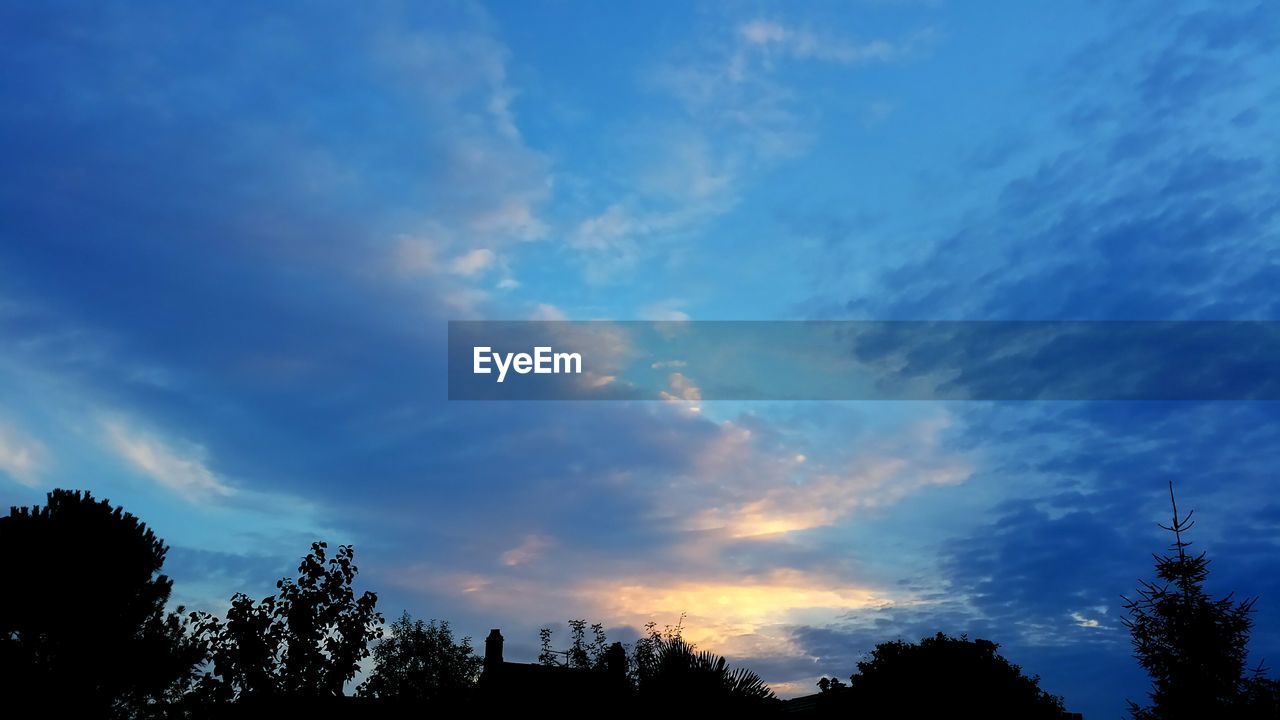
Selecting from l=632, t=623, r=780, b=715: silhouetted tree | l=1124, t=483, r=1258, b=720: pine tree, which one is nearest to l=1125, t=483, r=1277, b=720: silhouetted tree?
l=1124, t=483, r=1258, b=720: pine tree

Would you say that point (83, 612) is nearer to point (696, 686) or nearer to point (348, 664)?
point (348, 664)

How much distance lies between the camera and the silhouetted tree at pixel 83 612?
53.7m

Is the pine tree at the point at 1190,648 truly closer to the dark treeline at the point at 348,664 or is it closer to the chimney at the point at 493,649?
the dark treeline at the point at 348,664

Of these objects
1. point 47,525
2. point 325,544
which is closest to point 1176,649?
point 325,544

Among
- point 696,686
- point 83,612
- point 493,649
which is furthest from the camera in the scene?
point 83,612

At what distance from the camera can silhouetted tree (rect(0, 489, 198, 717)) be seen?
5372cm

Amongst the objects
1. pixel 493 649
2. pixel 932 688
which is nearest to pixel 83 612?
pixel 493 649

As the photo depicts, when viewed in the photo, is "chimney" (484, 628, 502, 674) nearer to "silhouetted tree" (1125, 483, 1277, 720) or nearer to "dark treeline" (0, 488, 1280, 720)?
"dark treeline" (0, 488, 1280, 720)

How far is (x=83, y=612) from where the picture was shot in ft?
183

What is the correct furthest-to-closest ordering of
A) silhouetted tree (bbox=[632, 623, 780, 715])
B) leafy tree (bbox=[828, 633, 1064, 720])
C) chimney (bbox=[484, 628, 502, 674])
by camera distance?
chimney (bbox=[484, 628, 502, 674]), leafy tree (bbox=[828, 633, 1064, 720]), silhouetted tree (bbox=[632, 623, 780, 715])

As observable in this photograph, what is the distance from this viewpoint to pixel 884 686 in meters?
24.3

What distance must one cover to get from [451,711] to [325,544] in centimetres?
877

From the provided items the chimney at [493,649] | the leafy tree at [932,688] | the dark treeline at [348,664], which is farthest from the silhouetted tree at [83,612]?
the leafy tree at [932,688]

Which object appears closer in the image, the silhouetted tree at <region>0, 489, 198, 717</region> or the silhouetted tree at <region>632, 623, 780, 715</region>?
the silhouetted tree at <region>632, 623, 780, 715</region>
